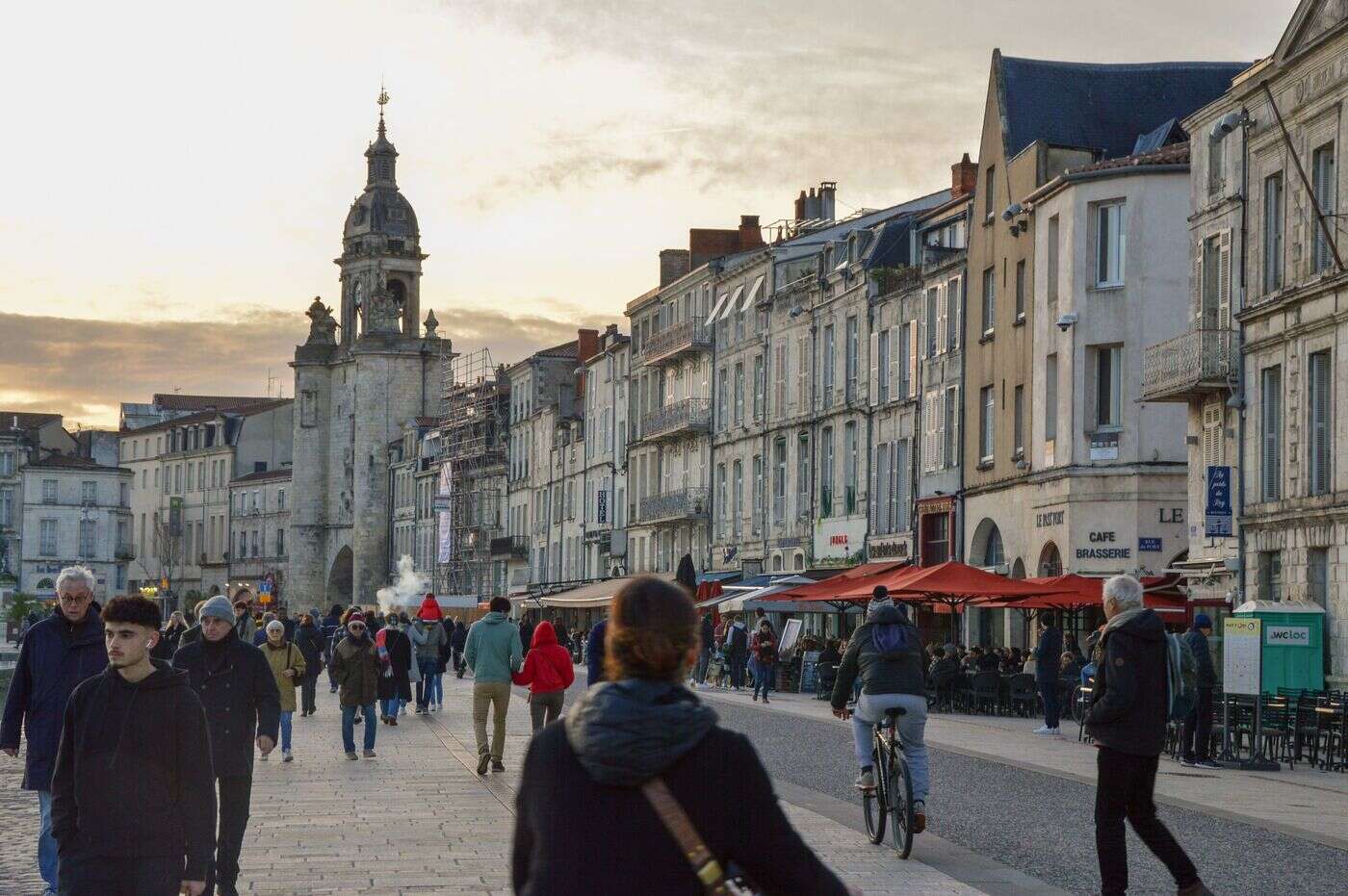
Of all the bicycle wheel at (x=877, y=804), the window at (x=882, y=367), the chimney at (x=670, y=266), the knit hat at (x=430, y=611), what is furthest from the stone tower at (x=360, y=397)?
the bicycle wheel at (x=877, y=804)

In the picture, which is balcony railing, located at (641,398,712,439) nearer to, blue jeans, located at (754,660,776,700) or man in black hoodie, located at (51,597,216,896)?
blue jeans, located at (754,660,776,700)

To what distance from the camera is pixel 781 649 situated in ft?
164

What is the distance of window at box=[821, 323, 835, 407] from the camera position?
58281mm

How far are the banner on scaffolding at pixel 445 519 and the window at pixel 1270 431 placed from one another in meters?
76.9

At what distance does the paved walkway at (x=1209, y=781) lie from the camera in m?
17.2

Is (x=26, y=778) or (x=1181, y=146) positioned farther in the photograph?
(x=1181, y=146)

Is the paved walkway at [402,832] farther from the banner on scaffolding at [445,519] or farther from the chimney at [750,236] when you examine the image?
the banner on scaffolding at [445,519]

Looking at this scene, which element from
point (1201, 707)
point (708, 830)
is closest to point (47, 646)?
point (708, 830)

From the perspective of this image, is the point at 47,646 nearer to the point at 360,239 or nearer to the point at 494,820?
the point at 494,820

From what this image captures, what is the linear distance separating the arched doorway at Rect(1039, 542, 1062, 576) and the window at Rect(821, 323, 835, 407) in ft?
49.9

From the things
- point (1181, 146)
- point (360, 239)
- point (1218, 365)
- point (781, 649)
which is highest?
point (360, 239)

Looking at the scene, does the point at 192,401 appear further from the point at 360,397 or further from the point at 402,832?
the point at 402,832

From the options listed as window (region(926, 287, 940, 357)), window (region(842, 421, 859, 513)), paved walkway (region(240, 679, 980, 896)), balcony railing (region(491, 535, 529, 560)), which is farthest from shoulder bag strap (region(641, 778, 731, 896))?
balcony railing (region(491, 535, 529, 560))

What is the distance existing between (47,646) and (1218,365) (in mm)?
26183
